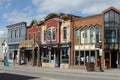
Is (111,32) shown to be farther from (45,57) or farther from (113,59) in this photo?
(45,57)

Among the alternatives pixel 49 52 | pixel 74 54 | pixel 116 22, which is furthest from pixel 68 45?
pixel 116 22

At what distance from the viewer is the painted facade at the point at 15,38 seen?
194ft

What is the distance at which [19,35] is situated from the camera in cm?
6022

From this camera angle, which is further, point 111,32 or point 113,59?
point 113,59

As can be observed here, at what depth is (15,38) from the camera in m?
61.5

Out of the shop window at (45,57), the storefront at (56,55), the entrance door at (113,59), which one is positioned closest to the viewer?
the entrance door at (113,59)

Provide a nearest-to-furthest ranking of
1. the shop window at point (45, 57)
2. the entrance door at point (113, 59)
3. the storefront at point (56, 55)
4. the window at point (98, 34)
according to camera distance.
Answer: the window at point (98, 34)
the entrance door at point (113, 59)
the storefront at point (56, 55)
the shop window at point (45, 57)

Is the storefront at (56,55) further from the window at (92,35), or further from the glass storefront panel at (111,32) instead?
the glass storefront panel at (111,32)

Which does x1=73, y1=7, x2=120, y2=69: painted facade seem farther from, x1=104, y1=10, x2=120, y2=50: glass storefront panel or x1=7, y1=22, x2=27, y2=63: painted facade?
x1=7, y1=22, x2=27, y2=63: painted facade

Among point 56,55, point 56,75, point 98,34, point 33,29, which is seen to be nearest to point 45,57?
point 56,55

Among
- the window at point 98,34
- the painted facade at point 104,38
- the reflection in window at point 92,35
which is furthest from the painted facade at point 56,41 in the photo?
the window at point 98,34

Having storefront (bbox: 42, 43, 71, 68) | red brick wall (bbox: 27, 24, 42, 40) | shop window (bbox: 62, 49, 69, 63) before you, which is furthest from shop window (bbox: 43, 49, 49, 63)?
red brick wall (bbox: 27, 24, 42, 40)

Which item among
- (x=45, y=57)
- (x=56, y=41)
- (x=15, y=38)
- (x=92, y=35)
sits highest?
(x=15, y=38)

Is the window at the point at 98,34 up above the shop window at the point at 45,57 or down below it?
above
